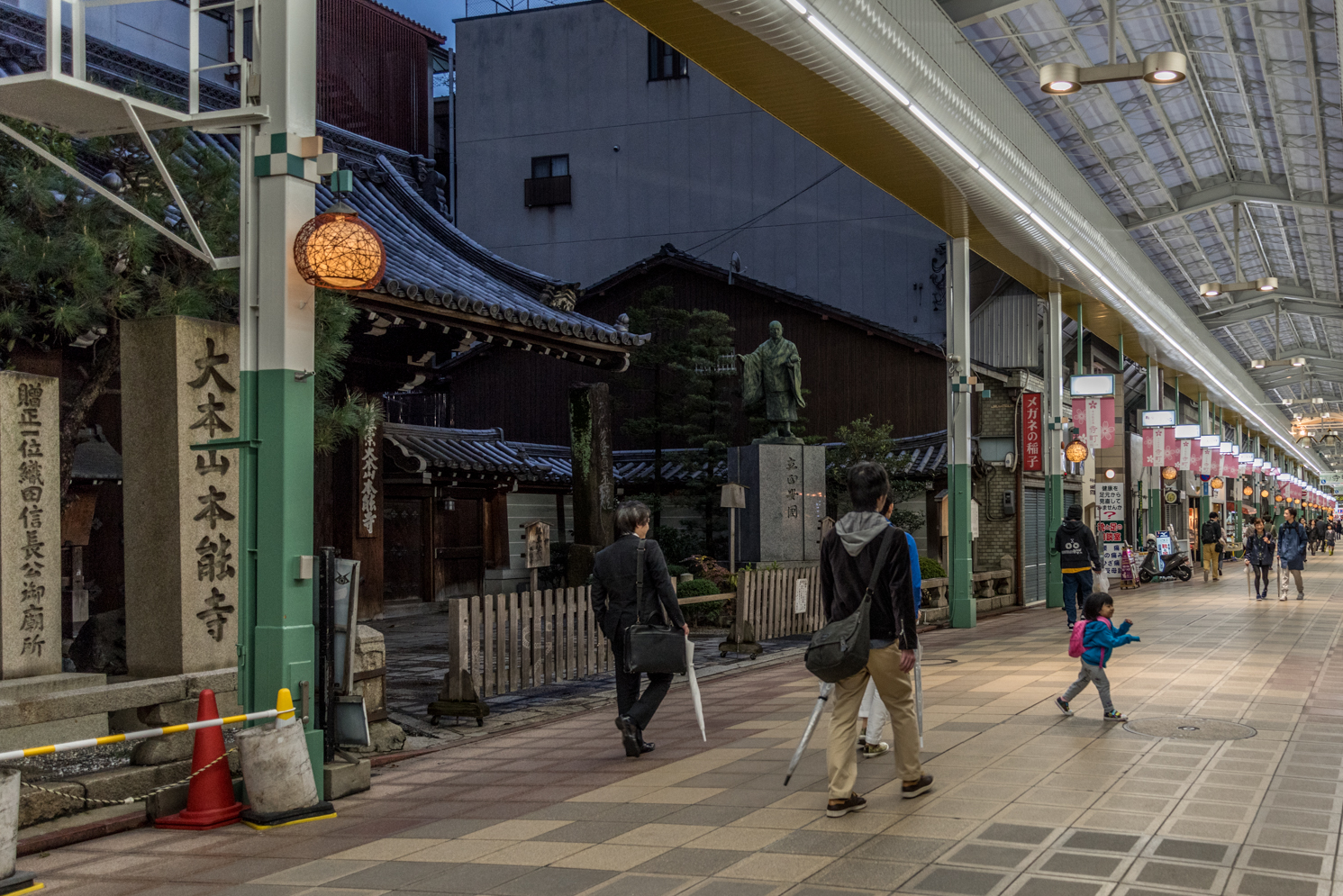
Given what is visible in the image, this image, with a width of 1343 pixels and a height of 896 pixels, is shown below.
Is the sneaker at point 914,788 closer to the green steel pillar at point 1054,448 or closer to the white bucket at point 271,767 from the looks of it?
the white bucket at point 271,767

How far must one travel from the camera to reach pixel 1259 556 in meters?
22.4

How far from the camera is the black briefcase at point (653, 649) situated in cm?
795

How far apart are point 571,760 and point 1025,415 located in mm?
17209

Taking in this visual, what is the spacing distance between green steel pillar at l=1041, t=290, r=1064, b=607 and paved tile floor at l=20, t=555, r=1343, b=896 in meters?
12.6

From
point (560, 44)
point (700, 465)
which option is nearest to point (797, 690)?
point (700, 465)

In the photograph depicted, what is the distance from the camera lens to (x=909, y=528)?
24.0 m

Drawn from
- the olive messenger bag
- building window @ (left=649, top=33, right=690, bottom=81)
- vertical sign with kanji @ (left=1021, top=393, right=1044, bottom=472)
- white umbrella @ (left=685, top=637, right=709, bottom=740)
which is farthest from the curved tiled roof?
building window @ (left=649, top=33, right=690, bottom=81)

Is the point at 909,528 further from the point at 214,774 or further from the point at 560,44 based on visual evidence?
the point at 214,774

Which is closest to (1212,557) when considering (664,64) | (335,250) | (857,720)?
(664,64)

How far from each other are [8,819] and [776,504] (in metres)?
14.5

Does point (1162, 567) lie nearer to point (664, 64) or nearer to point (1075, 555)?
point (1075, 555)

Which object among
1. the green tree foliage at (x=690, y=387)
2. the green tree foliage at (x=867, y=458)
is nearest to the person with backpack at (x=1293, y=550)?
the green tree foliage at (x=867, y=458)

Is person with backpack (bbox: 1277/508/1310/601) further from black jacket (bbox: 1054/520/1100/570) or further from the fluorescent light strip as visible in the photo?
black jacket (bbox: 1054/520/1100/570)

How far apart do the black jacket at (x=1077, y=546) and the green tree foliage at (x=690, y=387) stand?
8.34 m
